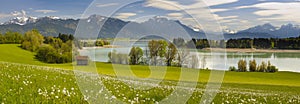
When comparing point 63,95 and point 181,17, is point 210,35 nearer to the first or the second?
→ point 181,17

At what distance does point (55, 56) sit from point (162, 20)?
10074 cm

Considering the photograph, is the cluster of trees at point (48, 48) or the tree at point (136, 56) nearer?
the tree at point (136, 56)

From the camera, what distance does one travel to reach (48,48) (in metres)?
114

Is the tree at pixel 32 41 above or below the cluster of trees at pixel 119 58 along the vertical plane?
above

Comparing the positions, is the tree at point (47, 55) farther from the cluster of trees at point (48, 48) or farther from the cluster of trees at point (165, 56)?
the cluster of trees at point (165, 56)

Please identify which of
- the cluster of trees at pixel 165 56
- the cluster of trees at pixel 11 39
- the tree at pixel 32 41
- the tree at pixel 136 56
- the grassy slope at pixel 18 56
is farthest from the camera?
the cluster of trees at pixel 11 39

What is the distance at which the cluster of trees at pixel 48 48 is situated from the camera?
108 m

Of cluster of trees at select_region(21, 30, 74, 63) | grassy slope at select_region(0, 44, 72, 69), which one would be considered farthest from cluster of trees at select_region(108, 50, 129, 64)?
cluster of trees at select_region(21, 30, 74, 63)

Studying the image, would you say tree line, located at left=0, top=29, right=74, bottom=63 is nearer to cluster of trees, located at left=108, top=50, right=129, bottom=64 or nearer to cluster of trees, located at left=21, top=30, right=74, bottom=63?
cluster of trees, located at left=21, top=30, right=74, bottom=63

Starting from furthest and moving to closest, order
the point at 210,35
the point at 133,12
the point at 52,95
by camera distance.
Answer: the point at 133,12
the point at 210,35
the point at 52,95

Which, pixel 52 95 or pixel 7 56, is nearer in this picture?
pixel 52 95

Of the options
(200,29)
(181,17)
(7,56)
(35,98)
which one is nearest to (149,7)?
(181,17)

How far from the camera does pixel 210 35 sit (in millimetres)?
9625

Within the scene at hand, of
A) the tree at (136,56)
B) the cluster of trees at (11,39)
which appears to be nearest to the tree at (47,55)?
the cluster of trees at (11,39)
